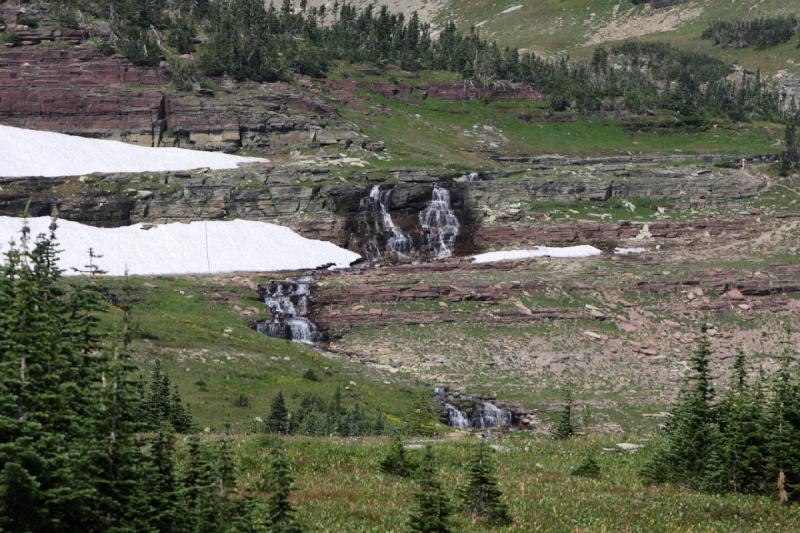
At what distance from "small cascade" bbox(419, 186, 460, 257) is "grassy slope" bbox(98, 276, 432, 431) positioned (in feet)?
120

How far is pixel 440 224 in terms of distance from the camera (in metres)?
118

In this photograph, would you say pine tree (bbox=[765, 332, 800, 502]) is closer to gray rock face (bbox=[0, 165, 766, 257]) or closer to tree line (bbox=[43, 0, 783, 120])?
gray rock face (bbox=[0, 165, 766, 257])

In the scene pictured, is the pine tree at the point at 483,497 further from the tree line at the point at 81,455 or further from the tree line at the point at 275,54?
the tree line at the point at 275,54

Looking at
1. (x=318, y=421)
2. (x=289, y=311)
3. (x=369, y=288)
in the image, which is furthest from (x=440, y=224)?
(x=318, y=421)

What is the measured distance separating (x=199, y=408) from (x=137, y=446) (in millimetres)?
38153

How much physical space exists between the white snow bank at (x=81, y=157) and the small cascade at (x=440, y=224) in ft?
97.3

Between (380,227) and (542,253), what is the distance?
23.1 meters

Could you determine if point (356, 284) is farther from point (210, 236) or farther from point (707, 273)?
point (707, 273)

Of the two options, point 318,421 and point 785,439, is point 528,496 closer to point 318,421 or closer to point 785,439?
point 785,439

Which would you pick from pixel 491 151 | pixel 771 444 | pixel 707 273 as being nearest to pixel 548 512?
pixel 771 444

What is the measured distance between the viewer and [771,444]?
1037 inches

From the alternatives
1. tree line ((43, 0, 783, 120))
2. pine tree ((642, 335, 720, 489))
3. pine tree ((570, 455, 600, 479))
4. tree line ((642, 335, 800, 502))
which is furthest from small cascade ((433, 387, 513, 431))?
tree line ((43, 0, 783, 120))

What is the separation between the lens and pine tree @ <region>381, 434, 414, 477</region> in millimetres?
28000

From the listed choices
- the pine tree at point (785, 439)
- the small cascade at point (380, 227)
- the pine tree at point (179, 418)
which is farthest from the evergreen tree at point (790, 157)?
the pine tree at point (179, 418)
